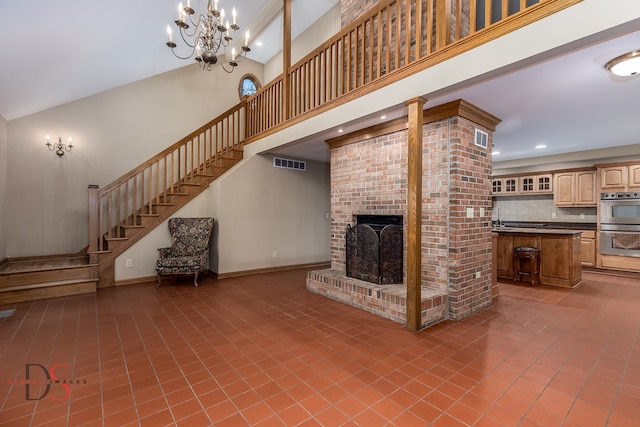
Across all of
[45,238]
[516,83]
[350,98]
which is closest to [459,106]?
[516,83]

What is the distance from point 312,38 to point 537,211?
707 cm

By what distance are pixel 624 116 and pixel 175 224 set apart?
703 cm

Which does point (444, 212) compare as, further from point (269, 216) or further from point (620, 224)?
point (620, 224)

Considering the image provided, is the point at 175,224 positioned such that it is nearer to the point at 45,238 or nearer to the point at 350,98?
the point at 45,238

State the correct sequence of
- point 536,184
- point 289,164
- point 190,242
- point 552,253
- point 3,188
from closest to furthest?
point 3,188
point 552,253
point 190,242
point 289,164
point 536,184

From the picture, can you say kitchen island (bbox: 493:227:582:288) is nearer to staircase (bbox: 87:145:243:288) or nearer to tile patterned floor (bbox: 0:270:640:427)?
tile patterned floor (bbox: 0:270:640:427)

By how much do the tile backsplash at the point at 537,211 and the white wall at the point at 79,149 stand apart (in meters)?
7.81

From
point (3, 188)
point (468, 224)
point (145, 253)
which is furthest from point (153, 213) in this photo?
point (468, 224)

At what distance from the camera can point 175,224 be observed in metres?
5.14

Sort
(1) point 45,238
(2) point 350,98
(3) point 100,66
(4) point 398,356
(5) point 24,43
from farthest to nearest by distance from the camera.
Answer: (1) point 45,238 < (3) point 100,66 < (2) point 350,98 < (5) point 24,43 < (4) point 398,356

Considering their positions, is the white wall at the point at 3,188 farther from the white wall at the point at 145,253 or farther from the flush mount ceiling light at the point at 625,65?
the flush mount ceiling light at the point at 625,65

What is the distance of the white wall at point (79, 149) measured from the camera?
4.81 metres

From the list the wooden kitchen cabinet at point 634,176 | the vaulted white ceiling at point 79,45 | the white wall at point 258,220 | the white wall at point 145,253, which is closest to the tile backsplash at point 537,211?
the wooden kitchen cabinet at point 634,176

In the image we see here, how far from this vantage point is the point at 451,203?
10.7 ft
